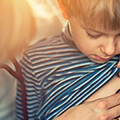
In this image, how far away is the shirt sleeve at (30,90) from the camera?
1604mm

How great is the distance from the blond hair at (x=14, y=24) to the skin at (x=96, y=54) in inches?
7.6

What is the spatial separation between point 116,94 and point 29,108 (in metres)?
0.39

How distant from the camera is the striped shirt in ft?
4.98

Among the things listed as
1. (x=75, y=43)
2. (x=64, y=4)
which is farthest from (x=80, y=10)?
(x=75, y=43)

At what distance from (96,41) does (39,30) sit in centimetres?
37

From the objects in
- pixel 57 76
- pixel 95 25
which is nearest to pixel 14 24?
pixel 95 25

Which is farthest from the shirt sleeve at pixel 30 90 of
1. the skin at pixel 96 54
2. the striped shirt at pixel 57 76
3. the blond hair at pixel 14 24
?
the blond hair at pixel 14 24

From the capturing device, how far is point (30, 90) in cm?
162

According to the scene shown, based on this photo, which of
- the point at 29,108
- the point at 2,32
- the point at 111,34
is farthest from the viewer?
the point at 29,108

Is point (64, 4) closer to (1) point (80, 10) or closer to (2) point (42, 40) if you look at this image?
(1) point (80, 10)

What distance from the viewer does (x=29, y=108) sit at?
164 centimetres

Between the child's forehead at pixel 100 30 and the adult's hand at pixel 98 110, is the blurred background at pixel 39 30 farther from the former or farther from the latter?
the child's forehead at pixel 100 30

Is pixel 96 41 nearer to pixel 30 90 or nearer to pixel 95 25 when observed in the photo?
pixel 95 25

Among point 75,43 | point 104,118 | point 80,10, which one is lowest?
point 104,118
